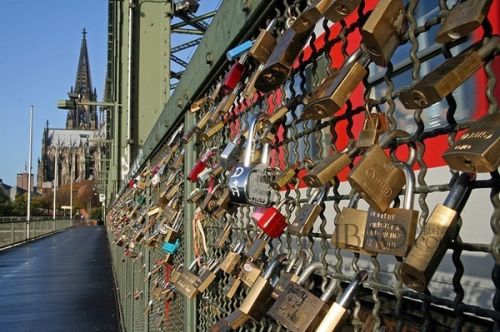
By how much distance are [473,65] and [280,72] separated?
59cm

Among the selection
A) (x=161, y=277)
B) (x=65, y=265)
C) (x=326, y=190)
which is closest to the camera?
(x=326, y=190)

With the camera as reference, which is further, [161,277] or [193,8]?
[193,8]

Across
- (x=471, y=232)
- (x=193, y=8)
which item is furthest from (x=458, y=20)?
(x=193, y=8)

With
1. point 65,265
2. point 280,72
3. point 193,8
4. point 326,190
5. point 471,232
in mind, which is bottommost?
point 65,265

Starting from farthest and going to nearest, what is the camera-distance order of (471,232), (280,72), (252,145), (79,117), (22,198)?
(79,117) < (22,198) < (471,232) < (252,145) < (280,72)

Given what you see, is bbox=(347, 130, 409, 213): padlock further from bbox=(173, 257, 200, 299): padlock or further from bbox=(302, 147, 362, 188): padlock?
bbox=(173, 257, 200, 299): padlock

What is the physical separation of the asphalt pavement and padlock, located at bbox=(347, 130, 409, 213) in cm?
702

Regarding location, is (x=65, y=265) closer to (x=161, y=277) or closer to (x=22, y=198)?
(x=161, y=277)

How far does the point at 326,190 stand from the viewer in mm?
1146

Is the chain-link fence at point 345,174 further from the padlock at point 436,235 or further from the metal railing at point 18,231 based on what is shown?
the metal railing at point 18,231

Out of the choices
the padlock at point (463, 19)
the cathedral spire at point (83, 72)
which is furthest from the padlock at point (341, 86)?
the cathedral spire at point (83, 72)

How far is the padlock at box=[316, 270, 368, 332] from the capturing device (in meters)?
0.94

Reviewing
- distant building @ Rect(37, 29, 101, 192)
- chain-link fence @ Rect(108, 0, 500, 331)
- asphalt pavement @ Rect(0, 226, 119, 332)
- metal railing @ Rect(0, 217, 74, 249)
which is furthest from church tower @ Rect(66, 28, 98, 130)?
chain-link fence @ Rect(108, 0, 500, 331)

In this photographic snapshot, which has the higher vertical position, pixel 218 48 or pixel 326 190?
pixel 218 48
